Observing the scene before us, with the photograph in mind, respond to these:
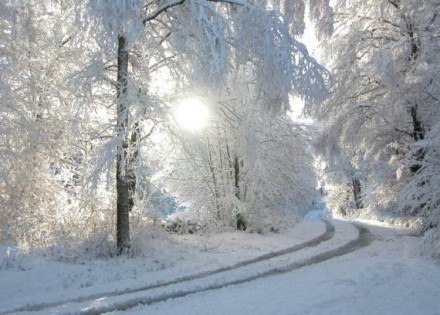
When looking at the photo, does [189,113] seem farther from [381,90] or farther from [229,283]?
[381,90]

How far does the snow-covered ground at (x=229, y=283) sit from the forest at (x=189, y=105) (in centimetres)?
116

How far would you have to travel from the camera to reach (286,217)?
967 inches

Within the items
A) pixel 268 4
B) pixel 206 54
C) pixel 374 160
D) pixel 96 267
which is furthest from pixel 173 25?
pixel 374 160

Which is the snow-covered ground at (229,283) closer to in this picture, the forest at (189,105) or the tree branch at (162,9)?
the forest at (189,105)

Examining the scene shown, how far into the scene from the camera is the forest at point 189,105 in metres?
11.0

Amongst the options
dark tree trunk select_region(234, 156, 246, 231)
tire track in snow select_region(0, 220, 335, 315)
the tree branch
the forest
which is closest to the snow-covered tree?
the forest

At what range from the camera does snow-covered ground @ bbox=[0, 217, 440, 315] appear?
755cm

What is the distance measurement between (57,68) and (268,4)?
7801 millimetres

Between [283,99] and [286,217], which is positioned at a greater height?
[283,99]

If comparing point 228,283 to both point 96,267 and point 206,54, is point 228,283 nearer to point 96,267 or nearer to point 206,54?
point 96,267

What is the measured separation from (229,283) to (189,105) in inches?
216

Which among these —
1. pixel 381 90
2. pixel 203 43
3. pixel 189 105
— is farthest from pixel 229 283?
pixel 381 90

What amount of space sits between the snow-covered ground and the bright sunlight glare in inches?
151

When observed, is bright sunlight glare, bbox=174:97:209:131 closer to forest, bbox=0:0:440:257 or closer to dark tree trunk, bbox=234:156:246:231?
forest, bbox=0:0:440:257
